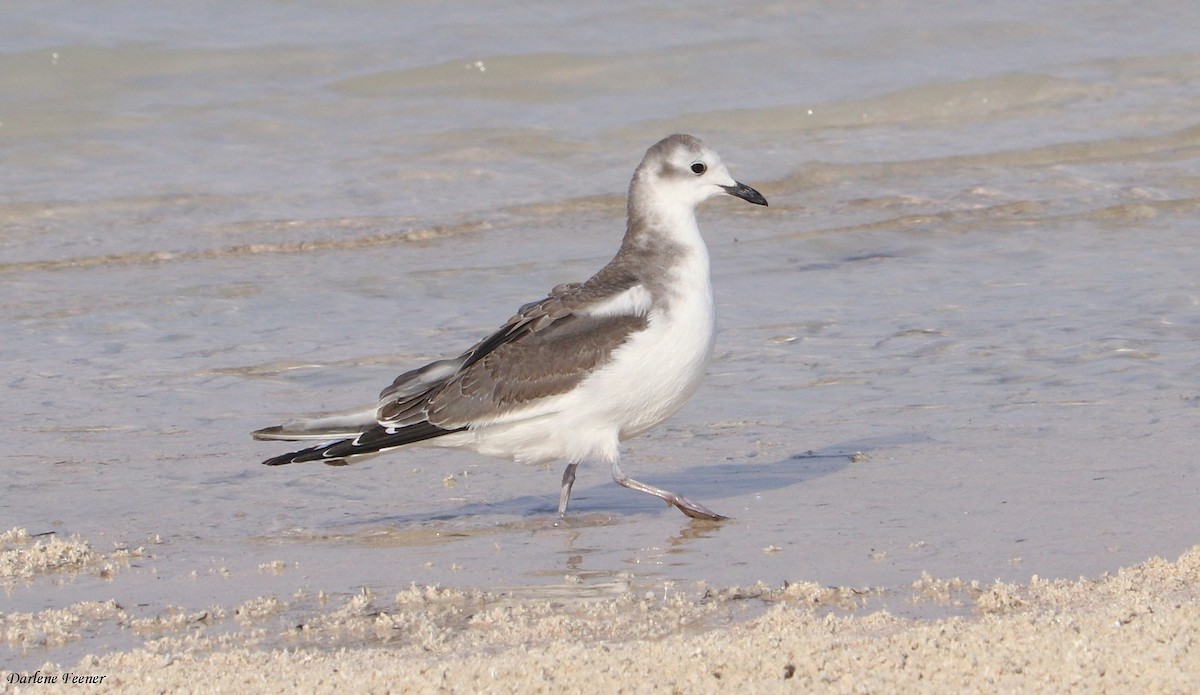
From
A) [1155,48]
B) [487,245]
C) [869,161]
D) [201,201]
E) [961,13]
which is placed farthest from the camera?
[961,13]

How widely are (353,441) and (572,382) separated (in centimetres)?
80

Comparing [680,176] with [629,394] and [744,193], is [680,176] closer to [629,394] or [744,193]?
[744,193]

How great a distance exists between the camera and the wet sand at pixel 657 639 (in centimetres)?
404

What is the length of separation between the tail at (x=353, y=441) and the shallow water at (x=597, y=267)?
22 centimetres

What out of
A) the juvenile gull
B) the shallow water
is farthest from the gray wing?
the shallow water

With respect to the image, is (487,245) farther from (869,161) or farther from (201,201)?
(869,161)

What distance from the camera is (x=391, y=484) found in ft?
21.7

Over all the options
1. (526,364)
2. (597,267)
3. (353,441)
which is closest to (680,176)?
(526,364)

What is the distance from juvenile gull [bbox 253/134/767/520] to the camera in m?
6.05

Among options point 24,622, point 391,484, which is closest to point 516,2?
point 391,484

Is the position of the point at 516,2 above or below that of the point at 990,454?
above

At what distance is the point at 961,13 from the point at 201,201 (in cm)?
995

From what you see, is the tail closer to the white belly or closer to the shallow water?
the white belly

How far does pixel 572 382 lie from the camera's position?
613 cm
